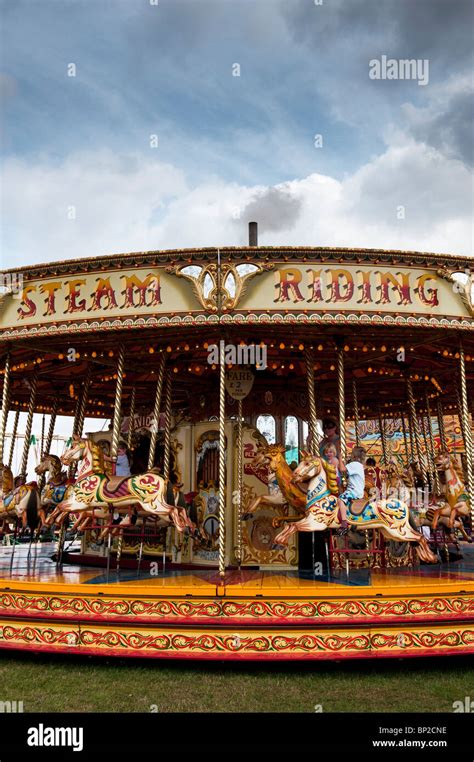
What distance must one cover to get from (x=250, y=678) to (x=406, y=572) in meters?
2.73

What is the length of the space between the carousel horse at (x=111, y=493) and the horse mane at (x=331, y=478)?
5.90ft

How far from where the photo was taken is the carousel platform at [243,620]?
20.6 feet

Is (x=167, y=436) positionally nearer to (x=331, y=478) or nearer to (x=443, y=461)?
(x=331, y=478)

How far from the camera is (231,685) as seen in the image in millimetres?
5957

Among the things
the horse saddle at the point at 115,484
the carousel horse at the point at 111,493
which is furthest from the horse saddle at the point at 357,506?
the horse saddle at the point at 115,484

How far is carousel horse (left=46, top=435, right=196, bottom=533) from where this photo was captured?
25.1 feet

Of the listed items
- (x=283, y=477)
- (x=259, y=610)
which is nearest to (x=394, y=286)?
(x=283, y=477)

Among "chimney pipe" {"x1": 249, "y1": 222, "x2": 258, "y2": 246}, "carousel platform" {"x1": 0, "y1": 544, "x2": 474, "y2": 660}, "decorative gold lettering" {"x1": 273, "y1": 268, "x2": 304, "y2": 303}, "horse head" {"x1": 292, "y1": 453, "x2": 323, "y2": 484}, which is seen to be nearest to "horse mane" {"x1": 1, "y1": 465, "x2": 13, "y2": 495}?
"carousel platform" {"x1": 0, "y1": 544, "x2": 474, "y2": 660}

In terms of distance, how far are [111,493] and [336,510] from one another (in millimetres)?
2720

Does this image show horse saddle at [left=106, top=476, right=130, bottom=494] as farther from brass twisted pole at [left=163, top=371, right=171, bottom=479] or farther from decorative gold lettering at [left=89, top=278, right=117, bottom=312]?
decorative gold lettering at [left=89, top=278, right=117, bottom=312]

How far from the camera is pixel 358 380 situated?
13.1 metres
